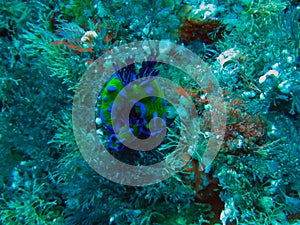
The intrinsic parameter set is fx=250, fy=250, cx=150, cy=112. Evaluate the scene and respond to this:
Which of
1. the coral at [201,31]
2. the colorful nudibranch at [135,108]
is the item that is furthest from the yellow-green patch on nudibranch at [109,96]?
the coral at [201,31]

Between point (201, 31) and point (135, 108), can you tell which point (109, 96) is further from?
point (201, 31)

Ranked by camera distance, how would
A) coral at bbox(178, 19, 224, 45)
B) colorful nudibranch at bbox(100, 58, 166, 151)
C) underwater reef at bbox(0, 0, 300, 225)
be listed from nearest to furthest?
1. underwater reef at bbox(0, 0, 300, 225)
2. colorful nudibranch at bbox(100, 58, 166, 151)
3. coral at bbox(178, 19, 224, 45)

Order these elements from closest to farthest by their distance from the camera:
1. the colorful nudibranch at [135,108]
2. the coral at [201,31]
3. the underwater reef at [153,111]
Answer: the underwater reef at [153,111], the colorful nudibranch at [135,108], the coral at [201,31]

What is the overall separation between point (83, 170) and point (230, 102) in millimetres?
1670

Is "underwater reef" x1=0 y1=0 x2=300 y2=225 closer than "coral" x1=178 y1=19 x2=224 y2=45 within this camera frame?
Yes

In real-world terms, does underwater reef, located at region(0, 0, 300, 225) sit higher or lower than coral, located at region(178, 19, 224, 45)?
lower

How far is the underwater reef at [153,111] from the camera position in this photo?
217 centimetres

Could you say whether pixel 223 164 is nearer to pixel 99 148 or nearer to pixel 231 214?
pixel 231 214

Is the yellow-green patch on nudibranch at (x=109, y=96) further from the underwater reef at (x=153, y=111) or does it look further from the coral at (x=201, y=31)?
the coral at (x=201, y=31)

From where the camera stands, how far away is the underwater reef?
2166mm

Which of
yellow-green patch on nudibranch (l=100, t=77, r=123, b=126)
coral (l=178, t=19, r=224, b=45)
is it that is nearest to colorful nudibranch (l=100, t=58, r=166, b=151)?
yellow-green patch on nudibranch (l=100, t=77, r=123, b=126)

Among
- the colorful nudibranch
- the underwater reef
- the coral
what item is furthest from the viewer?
the coral

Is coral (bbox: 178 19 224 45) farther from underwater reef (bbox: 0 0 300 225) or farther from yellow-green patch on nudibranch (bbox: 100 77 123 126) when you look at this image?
yellow-green patch on nudibranch (bbox: 100 77 123 126)

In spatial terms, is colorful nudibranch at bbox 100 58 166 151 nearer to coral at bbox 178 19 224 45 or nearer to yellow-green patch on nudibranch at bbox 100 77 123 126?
yellow-green patch on nudibranch at bbox 100 77 123 126
